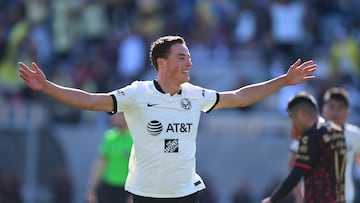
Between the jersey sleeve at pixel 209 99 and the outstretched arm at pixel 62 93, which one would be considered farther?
the jersey sleeve at pixel 209 99

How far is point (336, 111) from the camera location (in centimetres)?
1102

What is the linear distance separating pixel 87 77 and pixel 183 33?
2111 mm

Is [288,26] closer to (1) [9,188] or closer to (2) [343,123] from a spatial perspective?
(1) [9,188]

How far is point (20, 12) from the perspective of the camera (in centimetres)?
2353

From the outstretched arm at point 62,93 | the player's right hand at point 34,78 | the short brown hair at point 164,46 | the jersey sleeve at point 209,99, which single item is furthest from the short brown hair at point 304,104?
the player's right hand at point 34,78

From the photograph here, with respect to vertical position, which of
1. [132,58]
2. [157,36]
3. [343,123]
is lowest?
[343,123]

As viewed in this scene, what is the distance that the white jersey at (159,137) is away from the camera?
8.99 m

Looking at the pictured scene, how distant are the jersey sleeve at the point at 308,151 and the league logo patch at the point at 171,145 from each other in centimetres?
137

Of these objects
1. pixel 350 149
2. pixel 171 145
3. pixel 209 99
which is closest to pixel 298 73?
pixel 209 99

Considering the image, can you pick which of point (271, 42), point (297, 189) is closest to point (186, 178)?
point (297, 189)

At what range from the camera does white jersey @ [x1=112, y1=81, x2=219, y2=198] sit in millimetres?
8992

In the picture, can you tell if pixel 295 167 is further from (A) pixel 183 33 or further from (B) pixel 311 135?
(A) pixel 183 33

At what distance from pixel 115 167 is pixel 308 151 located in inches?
185

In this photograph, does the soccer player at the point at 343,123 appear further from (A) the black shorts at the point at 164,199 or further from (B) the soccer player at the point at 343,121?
(A) the black shorts at the point at 164,199
